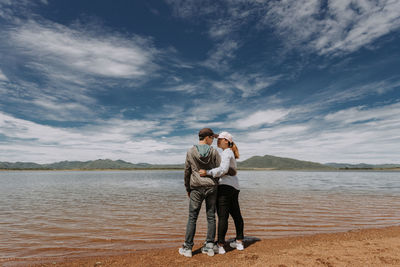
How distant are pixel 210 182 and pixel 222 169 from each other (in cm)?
45

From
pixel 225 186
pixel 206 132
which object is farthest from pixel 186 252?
pixel 206 132

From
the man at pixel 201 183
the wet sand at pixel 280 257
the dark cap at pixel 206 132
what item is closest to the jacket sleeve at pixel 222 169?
the man at pixel 201 183

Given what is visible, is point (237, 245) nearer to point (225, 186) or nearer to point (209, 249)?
point (209, 249)

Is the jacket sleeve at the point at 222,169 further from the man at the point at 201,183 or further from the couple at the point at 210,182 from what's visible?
the man at the point at 201,183

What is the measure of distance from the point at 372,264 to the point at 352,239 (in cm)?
230

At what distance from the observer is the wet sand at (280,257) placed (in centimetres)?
518

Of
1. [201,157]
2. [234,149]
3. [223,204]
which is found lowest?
[223,204]

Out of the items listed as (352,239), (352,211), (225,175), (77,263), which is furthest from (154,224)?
(352,211)

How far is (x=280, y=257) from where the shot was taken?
542 cm

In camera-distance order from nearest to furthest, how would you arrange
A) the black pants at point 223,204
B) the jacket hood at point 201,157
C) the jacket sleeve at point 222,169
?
the jacket sleeve at point 222,169 → the jacket hood at point 201,157 → the black pants at point 223,204

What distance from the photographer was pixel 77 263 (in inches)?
220

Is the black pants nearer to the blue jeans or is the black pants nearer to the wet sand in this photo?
the blue jeans

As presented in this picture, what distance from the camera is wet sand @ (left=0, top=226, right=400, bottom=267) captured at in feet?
17.0

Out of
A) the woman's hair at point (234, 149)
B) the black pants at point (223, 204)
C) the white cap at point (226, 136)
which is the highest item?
the white cap at point (226, 136)
